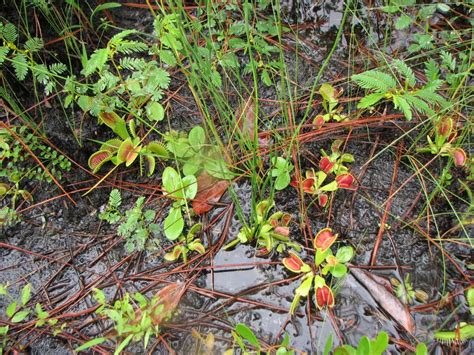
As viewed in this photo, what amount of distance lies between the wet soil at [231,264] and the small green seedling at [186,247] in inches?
1.6

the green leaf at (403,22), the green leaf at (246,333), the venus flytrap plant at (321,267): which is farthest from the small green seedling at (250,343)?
the green leaf at (403,22)

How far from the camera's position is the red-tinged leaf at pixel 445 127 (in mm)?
1366

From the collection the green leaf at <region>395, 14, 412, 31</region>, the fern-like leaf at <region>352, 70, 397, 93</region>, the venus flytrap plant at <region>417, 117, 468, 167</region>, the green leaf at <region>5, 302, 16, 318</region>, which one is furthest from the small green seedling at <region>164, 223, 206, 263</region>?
the green leaf at <region>395, 14, 412, 31</region>

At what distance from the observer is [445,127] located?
4.52 ft

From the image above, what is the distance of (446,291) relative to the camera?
4.01 feet

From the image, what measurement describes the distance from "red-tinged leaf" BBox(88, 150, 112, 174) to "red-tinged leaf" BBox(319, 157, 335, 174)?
759mm

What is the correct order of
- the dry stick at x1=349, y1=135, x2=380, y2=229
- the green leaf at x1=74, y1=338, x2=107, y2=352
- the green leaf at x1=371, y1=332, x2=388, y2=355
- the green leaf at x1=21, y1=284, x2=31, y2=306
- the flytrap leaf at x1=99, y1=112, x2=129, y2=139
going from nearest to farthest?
1. the green leaf at x1=371, y1=332, x2=388, y2=355
2. the green leaf at x1=74, y1=338, x2=107, y2=352
3. the green leaf at x1=21, y1=284, x2=31, y2=306
4. the dry stick at x1=349, y1=135, x2=380, y2=229
5. the flytrap leaf at x1=99, y1=112, x2=129, y2=139

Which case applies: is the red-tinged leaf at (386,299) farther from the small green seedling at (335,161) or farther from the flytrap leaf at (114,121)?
the flytrap leaf at (114,121)

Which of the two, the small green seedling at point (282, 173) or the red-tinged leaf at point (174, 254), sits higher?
the small green seedling at point (282, 173)

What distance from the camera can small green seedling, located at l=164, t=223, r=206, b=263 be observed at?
131 cm

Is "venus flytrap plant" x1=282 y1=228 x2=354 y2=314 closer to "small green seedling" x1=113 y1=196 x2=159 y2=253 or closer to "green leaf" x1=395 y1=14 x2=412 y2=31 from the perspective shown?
"small green seedling" x1=113 y1=196 x2=159 y2=253

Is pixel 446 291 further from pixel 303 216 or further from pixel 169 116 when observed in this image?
pixel 169 116

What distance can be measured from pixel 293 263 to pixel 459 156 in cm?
67

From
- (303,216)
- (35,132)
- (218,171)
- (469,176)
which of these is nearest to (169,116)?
(218,171)
